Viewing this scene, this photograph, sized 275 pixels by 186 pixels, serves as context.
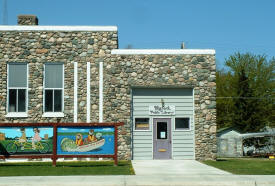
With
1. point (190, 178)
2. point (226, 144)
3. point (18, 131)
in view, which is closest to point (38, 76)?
point (18, 131)

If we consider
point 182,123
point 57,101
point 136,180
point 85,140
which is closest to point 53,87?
point 57,101

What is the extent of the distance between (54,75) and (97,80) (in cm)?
214

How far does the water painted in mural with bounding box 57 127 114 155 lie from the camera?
1858cm

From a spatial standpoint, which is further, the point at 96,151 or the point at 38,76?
the point at 38,76

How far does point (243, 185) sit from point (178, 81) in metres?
9.50

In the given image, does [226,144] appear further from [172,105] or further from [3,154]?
[3,154]

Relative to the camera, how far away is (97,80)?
21750mm

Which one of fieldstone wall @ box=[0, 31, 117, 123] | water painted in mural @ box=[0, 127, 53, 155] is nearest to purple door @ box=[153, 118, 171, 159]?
fieldstone wall @ box=[0, 31, 117, 123]

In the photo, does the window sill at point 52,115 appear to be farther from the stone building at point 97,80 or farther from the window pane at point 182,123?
the window pane at point 182,123

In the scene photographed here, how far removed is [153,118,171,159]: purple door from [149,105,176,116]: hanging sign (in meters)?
0.34

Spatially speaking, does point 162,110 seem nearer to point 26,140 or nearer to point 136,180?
point 26,140

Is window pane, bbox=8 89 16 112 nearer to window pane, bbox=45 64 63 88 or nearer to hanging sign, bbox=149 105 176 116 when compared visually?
window pane, bbox=45 64 63 88

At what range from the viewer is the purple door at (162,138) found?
2223cm

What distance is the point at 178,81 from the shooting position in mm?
21953
